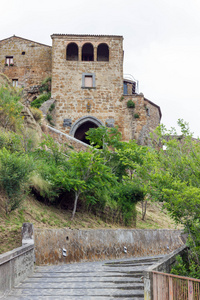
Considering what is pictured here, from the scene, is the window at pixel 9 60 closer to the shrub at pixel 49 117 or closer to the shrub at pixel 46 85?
the shrub at pixel 46 85

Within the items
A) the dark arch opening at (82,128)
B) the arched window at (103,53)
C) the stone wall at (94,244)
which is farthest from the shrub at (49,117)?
the stone wall at (94,244)

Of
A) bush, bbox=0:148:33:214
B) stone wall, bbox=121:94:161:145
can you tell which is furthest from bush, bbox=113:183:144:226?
stone wall, bbox=121:94:161:145

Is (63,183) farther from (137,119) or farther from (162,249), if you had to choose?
(137,119)

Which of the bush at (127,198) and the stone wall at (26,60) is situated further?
the stone wall at (26,60)

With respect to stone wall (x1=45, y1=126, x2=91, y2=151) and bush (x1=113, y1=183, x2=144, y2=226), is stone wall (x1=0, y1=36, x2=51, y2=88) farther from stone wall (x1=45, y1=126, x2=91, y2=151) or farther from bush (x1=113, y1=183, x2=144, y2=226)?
bush (x1=113, y1=183, x2=144, y2=226)

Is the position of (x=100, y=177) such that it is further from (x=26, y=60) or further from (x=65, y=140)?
(x=26, y=60)

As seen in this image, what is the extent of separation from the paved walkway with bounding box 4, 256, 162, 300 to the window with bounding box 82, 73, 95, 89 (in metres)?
21.3

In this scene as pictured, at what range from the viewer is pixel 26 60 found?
117 feet

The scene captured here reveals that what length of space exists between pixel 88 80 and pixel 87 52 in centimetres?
365

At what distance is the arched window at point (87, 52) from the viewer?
3422 cm

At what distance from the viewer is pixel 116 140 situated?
22.4 metres

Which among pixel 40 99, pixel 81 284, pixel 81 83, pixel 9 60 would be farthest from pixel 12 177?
pixel 9 60

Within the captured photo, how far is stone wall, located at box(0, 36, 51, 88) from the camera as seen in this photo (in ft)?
116

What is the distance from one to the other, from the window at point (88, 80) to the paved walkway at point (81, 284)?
21300mm
